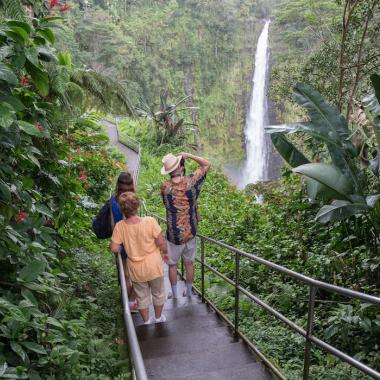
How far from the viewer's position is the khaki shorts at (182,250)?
4.10 metres

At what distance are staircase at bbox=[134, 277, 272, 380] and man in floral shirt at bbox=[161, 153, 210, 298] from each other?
67cm

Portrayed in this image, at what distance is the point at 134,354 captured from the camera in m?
1.31

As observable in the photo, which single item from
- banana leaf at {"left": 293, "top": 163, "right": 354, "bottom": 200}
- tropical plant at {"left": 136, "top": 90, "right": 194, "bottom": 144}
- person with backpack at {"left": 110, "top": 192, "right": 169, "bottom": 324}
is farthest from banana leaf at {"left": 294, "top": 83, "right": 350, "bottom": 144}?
tropical plant at {"left": 136, "top": 90, "right": 194, "bottom": 144}

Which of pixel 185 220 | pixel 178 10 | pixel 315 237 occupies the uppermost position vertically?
pixel 178 10

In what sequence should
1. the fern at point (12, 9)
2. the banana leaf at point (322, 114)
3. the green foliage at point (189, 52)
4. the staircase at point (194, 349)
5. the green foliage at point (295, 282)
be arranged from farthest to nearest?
the green foliage at point (189, 52)
the banana leaf at point (322, 114)
the green foliage at point (295, 282)
the staircase at point (194, 349)
the fern at point (12, 9)

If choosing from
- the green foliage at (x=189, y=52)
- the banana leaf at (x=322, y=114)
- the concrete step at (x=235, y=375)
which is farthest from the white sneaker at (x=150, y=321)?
the green foliage at (x=189, y=52)

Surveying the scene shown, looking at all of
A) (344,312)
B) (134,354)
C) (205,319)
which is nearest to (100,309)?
(205,319)

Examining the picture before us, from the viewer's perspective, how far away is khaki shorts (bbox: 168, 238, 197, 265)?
410cm

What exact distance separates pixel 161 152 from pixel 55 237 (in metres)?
15.8

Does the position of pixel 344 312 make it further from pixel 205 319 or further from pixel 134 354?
pixel 134 354

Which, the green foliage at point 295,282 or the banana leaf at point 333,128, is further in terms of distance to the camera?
the banana leaf at point 333,128

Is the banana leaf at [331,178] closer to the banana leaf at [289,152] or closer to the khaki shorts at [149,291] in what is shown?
the banana leaf at [289,152]

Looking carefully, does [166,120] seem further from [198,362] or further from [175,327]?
[198,362]

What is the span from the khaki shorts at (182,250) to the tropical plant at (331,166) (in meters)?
1.30
